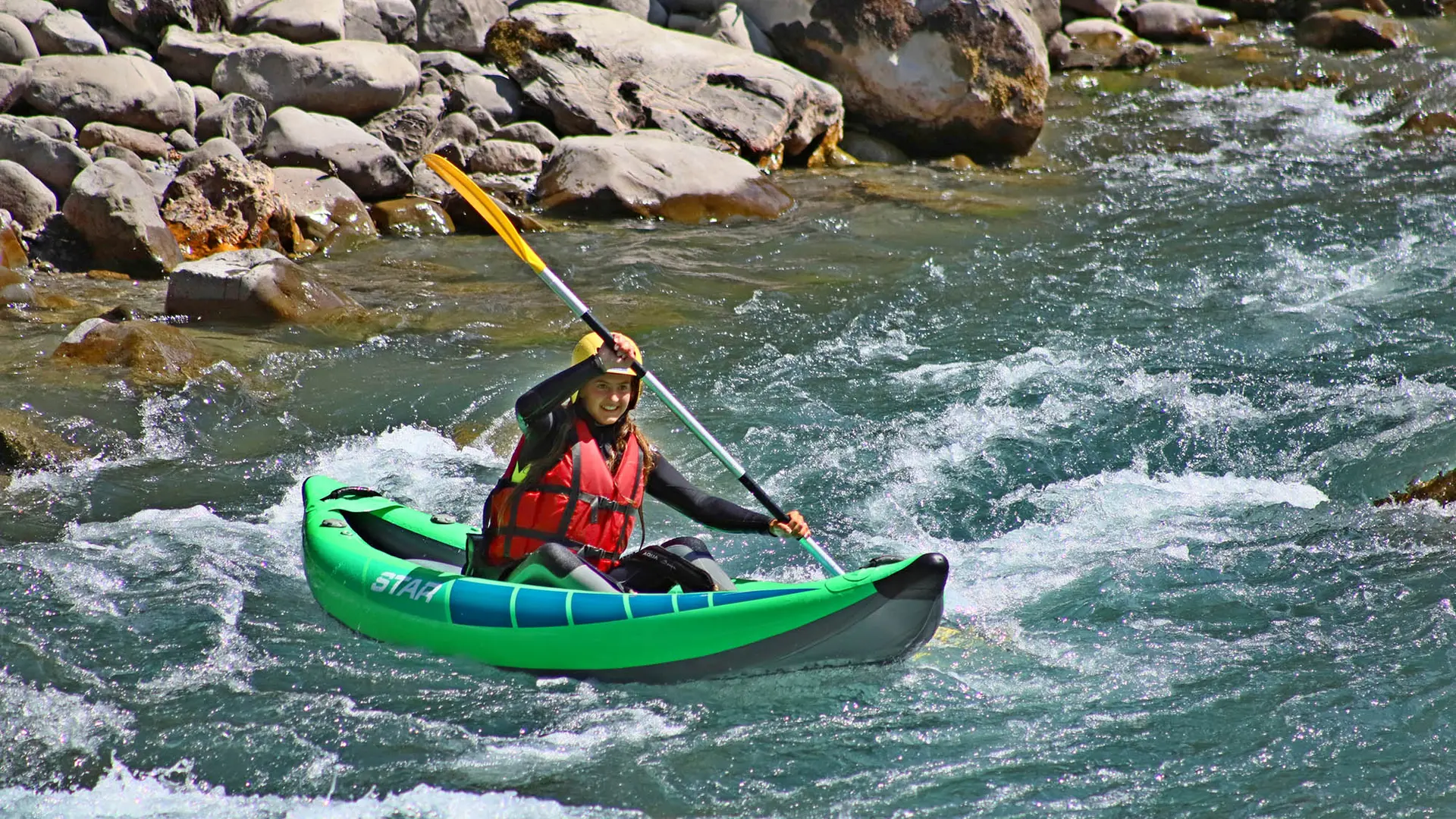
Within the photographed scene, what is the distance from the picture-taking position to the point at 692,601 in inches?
157

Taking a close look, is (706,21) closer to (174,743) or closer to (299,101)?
(299,101)

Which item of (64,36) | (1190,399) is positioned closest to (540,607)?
(1190,399)

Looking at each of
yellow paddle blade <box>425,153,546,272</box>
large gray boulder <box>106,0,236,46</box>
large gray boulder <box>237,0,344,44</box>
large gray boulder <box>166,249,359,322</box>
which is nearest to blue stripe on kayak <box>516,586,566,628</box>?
yellow paddle blade <box>425,153,546,272</box>

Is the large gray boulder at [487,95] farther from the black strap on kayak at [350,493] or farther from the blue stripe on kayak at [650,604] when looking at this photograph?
the blue stripe on kayak at [650,604]

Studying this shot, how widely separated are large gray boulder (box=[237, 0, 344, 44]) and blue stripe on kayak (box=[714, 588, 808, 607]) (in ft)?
27.0

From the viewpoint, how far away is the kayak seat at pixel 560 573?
413cm

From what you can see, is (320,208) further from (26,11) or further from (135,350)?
(26,11)

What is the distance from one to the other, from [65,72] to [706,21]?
569 cm

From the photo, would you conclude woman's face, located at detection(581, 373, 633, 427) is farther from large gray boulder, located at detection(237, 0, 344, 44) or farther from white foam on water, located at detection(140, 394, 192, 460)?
large gray boulder, located at detection(237, 0, 344, 44)

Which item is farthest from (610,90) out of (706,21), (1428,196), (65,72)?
(1428,196)

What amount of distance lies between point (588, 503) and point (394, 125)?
673 cm

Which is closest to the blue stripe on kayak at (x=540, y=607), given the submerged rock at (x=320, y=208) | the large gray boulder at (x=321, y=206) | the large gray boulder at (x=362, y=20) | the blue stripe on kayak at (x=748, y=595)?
the blue stripe on kayak at (x=748, y=595)

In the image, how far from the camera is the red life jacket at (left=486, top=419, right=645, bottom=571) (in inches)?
166

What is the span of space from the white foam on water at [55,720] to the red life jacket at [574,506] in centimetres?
123
